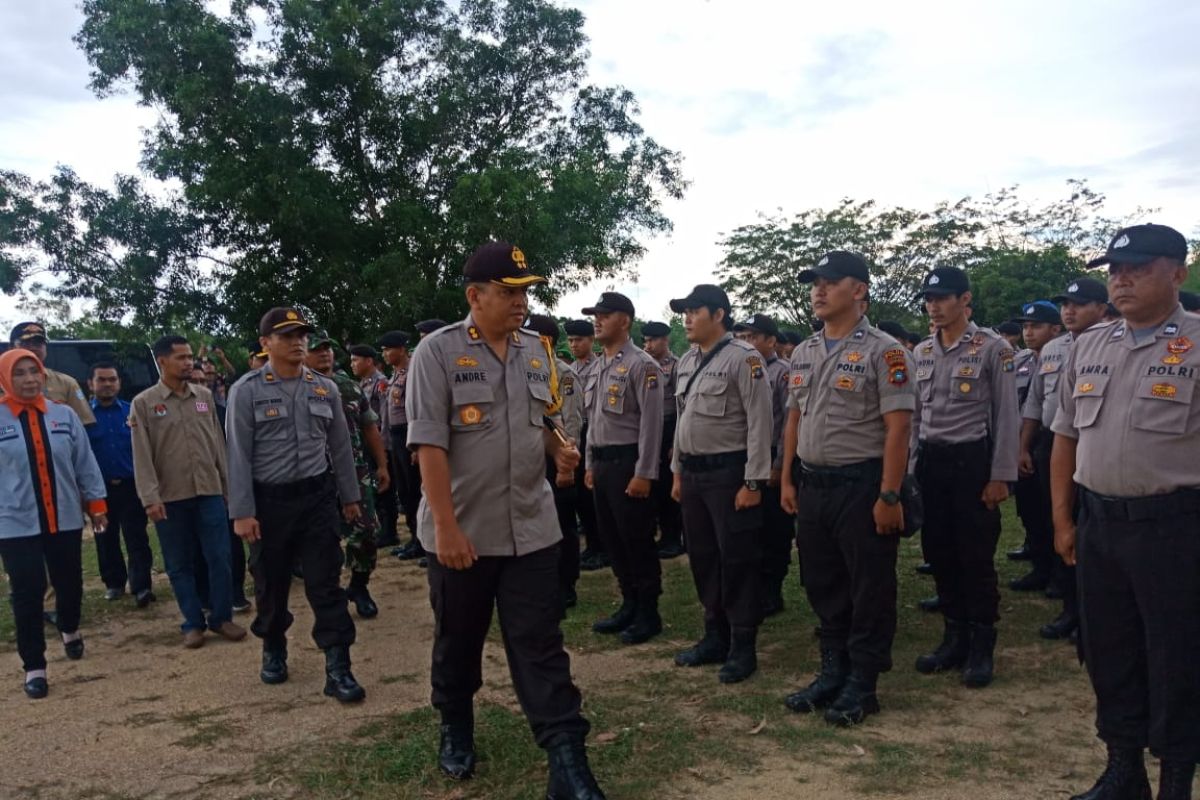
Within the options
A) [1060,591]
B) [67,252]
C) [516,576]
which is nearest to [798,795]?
[516,576]

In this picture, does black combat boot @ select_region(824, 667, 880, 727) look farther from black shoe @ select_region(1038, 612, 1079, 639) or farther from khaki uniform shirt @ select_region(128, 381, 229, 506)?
khaki uniform shirt @ select_region(128, 381, 229, 506)

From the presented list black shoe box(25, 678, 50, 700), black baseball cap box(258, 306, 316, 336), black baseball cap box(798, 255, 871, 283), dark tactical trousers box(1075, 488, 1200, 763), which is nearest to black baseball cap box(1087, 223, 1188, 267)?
dark tactical trousers box(1075, 488, 1200, 763)

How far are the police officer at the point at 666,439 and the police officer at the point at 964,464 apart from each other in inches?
111

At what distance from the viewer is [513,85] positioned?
18.8 meters

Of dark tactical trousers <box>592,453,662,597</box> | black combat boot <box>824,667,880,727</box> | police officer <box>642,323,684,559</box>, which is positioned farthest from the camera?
police officer <box>642,323,684,559</box>

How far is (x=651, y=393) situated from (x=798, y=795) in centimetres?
274

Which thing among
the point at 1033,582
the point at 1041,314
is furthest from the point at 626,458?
the point at 1041,314

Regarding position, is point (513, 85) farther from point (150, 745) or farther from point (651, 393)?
point (150, 745)

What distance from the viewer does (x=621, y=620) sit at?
573cm

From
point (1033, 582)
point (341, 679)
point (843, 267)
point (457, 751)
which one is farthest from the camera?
point (1033, 582)

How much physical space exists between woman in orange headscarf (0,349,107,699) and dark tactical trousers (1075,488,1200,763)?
5.41 meters

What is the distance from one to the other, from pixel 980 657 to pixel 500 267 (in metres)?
3.22

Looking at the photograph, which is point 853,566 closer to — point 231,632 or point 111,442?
point 231,632

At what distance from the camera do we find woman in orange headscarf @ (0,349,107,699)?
16.6ft
